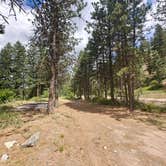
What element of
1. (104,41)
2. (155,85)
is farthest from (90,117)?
(155,85)

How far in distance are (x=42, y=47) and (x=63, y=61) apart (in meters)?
7.07

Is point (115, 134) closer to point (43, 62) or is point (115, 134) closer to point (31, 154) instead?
point (31, 154)

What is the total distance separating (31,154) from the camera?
26.2 feet

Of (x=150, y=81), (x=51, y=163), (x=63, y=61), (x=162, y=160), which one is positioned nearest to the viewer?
(x=51, y=163)

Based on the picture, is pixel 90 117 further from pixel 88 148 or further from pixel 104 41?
pixel 104 41

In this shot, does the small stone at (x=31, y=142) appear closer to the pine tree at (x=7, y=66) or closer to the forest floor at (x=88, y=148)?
the forest floor at (x=88, y=148)

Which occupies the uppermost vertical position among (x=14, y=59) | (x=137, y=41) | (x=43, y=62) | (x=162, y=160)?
(x=14, y=59)

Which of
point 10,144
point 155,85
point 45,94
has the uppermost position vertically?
point 155,85

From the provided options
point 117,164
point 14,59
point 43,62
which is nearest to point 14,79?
point 14,59

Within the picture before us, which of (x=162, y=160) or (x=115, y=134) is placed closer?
(x=162, y=160)

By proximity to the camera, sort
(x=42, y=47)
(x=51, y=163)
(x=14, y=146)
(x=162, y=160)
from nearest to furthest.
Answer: (x=51, y=163)
(x=162, y=160)
(x=14, y=146)
(x=42, y=47)

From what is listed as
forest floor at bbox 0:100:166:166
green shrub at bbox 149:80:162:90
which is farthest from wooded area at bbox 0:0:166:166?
green shrub at bbox 149:80:162:90

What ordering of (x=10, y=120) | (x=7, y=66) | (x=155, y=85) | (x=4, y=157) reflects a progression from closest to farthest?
(x=4, y=157) < (x=10, y=120) < (x=7, y=66) < (x=155, y=85)

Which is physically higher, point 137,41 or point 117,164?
point 137,41
